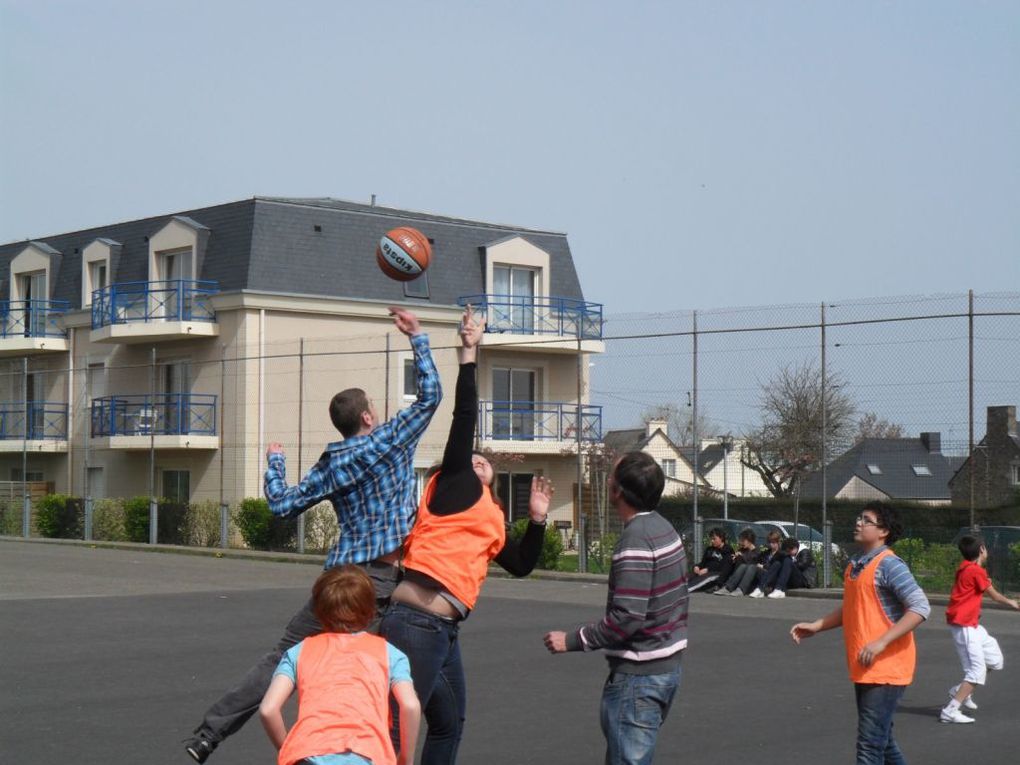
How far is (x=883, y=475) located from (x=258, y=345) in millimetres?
16665

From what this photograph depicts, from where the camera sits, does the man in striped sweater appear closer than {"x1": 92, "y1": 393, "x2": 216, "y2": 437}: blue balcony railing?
Yes

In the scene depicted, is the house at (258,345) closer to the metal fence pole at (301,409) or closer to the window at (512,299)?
the window at (512,299)

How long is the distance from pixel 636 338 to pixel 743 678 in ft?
46.7

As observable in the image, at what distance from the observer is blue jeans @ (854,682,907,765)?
22.3ft

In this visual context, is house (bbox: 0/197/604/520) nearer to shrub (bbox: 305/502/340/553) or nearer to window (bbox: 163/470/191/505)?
window (bbox: 163/470/191/505)

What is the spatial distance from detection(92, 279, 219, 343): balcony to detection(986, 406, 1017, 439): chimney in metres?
21.4

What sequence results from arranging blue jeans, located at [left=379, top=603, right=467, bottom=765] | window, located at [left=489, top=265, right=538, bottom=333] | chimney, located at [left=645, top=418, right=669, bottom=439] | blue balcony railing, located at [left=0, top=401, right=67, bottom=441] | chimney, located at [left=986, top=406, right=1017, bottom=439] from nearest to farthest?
blue jeans, located at [left=379, top=603, right=467, bottom=765]
chimney, located at [left=986, top=406, right=1017, bottom=439]
chimney, located at [left=645, top=418, right=669, bottom=439]
window, located at [left=489, top=265, right=538, bottom=333]
blue balcony railing, located at [left=0, top=401, right=67, bottom=441]

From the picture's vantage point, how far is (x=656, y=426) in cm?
2850

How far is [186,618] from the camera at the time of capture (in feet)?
54.6

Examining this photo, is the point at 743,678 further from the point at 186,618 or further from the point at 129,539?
the point at 129,539

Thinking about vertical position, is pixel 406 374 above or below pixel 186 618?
above

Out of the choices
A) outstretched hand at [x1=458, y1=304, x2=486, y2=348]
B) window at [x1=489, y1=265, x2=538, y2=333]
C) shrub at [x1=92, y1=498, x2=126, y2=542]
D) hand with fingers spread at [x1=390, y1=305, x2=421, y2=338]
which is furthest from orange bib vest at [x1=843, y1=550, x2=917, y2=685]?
window at [x1=489, y1=265, x2=538, y2=333]

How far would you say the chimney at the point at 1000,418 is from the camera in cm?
2103

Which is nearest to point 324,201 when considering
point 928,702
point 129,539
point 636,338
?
point 129,539
